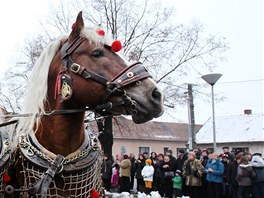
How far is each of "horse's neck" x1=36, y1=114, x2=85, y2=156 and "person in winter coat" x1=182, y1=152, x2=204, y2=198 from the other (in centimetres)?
895

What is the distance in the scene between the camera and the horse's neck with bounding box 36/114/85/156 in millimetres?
3588

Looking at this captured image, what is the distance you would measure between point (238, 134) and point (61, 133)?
34.8 m

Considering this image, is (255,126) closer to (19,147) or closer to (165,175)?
(165,175)

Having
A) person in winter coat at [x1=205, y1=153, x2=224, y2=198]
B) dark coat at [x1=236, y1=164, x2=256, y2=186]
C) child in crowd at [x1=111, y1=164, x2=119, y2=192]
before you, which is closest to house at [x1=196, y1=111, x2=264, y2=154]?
child in crowd at [x1=111, y1=164, x2=119, y2=192]

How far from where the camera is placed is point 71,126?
3605mm

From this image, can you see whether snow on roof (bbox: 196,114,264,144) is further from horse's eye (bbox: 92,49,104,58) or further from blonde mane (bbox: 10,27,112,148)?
horse's eye (bbox: 92,49,104,58)

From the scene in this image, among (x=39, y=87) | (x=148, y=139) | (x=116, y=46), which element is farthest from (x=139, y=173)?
(x=148, y=139)

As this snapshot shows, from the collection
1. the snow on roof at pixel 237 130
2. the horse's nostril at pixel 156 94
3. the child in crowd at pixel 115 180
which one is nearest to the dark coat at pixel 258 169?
the child in crowd at pixel 115 180

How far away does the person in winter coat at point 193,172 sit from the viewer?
12.2 metres

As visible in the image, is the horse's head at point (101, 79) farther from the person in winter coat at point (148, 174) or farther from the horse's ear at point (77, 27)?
the person in winter coat at point (148, 174)

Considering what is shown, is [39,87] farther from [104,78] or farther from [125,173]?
[125,173]

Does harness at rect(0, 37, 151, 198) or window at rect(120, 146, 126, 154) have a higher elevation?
window at rect(120, 146, 126, 154)

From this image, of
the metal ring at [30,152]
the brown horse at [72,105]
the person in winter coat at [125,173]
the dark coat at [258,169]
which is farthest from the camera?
the person in winter coat at [125,173]

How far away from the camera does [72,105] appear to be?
11.7 feet
